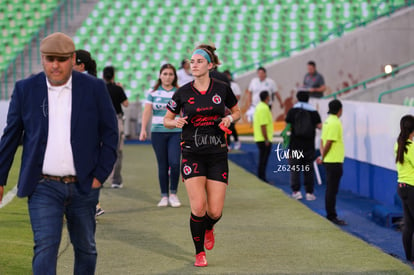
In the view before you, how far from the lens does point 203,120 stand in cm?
739

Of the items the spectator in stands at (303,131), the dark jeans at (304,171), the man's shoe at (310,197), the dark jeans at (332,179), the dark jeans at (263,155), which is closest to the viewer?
the dark jeans at (332,179)

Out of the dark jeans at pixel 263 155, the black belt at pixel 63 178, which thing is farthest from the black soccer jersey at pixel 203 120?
the dark jeans at pixel 263 155

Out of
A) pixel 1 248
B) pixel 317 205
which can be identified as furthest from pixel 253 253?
pixel 317 205

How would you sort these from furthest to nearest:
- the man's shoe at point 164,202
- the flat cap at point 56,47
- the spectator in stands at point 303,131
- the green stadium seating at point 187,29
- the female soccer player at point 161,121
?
the green stadium seating at point 187,29 → the spectator in stands at point 303,131 → the man's shoe at point 164,202 → the female soccer player at point 161,121 → the flat cap at point 56,47

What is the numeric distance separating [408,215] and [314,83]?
39.3ft

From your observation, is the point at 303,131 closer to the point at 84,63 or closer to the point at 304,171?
the point at 304,171

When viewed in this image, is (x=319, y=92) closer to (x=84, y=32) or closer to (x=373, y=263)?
(x=84, y=32)

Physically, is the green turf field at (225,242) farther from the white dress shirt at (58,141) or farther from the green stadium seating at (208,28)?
the green stadium seating at (208,28)

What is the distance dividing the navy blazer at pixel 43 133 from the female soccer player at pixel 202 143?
2119mm

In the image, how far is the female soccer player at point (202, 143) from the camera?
291 inches

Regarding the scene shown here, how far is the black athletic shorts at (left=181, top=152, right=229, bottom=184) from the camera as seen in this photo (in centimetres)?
741

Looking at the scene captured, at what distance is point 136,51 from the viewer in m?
27.1

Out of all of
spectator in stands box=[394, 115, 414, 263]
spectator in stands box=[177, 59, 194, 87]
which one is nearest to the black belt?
spectator in stands box=[394, 115, 414, 263]

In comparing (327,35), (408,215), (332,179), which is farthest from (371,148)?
(327,35)
